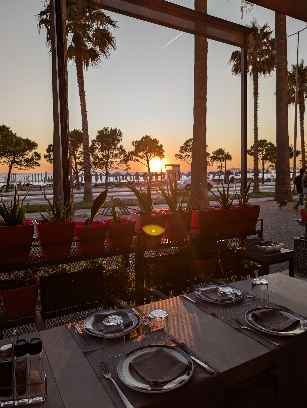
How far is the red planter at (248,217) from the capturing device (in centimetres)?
301

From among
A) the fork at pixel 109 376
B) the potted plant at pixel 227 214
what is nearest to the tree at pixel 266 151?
the potted plant at pixel 227 214

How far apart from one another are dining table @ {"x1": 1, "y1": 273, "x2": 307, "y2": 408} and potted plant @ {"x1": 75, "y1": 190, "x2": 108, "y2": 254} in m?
0.68

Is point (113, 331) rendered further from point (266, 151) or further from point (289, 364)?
point (266, 151)

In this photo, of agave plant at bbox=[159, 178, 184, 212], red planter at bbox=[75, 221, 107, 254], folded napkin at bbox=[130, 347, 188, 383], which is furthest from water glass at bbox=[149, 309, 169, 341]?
agave plant at bbox=[159, 178, 184, 212]

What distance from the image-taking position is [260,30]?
18906mm

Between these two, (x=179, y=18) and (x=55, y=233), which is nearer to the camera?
(x=55, y=233)

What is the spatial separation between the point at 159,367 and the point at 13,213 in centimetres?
135

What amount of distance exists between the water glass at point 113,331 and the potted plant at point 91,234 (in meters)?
0.80

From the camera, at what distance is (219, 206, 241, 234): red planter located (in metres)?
2.89

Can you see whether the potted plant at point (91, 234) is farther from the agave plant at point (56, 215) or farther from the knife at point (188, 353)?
the knife at point (188, 353)

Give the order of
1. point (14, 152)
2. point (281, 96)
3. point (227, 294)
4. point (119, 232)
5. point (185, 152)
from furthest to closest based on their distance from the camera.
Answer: point (185, 152) → point (14, 152) → point (281, 96) → point (119, 232) → point (227, 294)

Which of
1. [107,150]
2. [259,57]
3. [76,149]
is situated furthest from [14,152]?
[259,57]

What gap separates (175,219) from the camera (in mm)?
2594

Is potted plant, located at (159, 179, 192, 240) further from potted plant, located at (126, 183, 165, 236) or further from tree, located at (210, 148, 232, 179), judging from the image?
tree, located at (210, 148, 232, 179)
